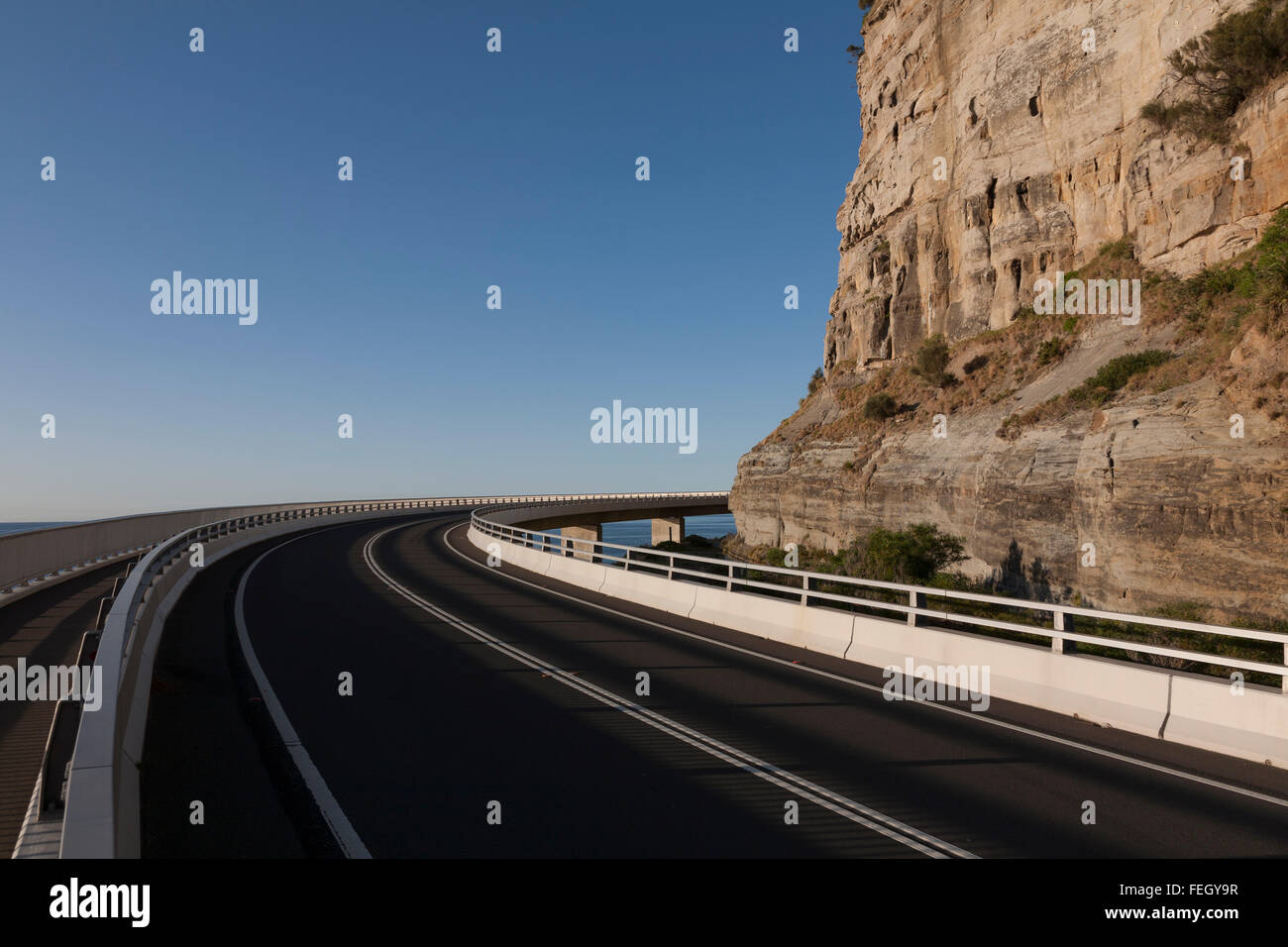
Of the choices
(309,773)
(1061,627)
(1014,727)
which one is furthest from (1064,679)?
(309,773)

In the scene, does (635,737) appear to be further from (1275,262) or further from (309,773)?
(1275,262)

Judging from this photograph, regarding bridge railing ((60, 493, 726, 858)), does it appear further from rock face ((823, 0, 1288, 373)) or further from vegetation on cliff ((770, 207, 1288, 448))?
rock face ((823, 0, 1288, 373))

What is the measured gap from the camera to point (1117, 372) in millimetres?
28406

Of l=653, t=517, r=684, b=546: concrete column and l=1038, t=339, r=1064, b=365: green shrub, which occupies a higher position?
l=1038, t=339, r=1064, b=365: green shrub

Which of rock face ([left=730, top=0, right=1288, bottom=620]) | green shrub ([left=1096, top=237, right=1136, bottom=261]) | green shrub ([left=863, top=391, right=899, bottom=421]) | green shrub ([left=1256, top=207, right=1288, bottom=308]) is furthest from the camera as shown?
green shrub ([left=863, top=391, right=899, bottom=421])

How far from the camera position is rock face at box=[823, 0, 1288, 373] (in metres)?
30.3

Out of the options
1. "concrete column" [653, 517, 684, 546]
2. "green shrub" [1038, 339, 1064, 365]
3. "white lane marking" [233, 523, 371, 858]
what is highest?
"green shrub" [1038, 339, 1064, 365]

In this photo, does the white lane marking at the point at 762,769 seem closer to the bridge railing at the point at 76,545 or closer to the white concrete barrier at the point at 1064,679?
the white concrete barrier at the point at 1064,679

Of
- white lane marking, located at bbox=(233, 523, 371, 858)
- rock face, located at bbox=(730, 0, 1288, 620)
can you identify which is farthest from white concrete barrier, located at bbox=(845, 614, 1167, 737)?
rock face, located at bbox=(730, 0, 1288, 620)

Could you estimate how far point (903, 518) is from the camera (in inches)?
1474

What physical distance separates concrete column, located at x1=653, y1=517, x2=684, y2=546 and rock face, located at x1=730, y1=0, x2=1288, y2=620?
29026 millimetres

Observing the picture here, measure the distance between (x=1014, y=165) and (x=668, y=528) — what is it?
52024 mm

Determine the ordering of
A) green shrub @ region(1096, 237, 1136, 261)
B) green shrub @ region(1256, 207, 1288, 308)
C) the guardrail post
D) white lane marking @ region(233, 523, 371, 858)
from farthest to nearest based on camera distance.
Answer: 1. green shrub @ region(1096, 237, 1136, 261)
2. green shrub @ region(1256, 207, 1288, 308)
3. the guardrail post
4. white lane marking @ region(233, 523, 371, 858)
